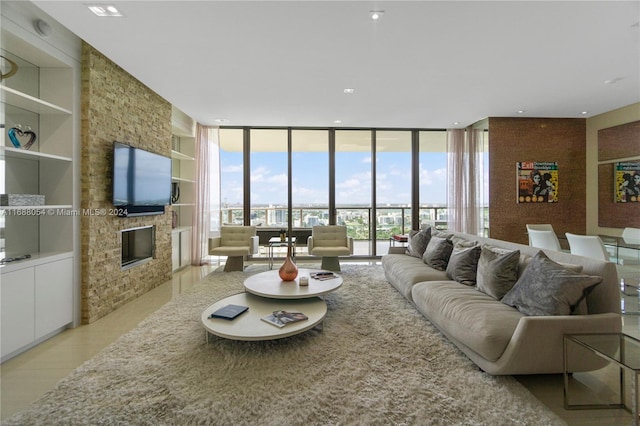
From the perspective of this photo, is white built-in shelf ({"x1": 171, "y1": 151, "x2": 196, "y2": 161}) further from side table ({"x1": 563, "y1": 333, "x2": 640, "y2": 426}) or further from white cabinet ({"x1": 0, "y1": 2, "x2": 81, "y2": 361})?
side table ({"x1": 563, "y1": 333, "x2": 640, "y2": 426})

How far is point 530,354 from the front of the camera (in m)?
1.77

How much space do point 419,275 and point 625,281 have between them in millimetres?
2617

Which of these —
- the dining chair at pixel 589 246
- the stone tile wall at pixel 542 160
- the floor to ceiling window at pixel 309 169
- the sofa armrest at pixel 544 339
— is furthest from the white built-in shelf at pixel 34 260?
the stone tile wall at pixel 542 160

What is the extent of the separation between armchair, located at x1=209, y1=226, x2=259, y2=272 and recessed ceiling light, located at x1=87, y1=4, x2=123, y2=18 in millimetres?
3307

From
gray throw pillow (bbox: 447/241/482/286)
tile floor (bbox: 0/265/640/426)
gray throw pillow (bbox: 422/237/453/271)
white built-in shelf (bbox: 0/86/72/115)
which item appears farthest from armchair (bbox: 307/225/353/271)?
white built-in shelf (bbox: 0/86/72/115)

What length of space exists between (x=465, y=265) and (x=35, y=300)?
3974mm

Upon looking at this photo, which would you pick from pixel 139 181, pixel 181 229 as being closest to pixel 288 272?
pixel 139 181

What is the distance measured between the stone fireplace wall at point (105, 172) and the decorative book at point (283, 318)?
6.70ft

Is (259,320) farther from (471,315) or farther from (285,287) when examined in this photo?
(471,315)

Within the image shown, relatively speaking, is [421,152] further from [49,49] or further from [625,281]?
[49,49]

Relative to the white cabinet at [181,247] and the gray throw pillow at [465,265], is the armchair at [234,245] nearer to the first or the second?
the white cabinet at [181,247]

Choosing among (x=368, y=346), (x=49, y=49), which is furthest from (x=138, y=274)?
(x=368, y=346)

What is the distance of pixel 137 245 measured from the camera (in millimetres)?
3971

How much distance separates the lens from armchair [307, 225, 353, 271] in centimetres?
482
